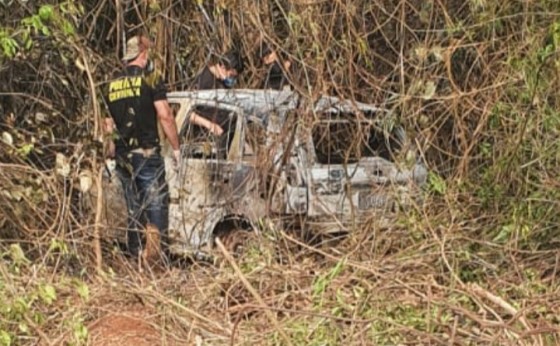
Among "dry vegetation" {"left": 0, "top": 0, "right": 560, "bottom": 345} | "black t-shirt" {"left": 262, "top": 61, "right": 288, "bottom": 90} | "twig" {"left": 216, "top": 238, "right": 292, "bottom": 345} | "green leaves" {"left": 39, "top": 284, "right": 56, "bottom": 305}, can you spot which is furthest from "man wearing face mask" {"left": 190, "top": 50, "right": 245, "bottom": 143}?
"green leaves" {"left": 39, "top": 284, "right": 56, "bottom": 305}

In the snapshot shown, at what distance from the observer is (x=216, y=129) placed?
303 inches

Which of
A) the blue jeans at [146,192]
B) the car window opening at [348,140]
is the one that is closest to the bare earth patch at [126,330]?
the blue jeans at [146,192]

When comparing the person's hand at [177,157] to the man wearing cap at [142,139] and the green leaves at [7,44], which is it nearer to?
the man wearing cap at [142,139]

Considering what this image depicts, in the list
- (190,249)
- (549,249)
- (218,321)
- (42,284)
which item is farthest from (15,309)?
(549,249)

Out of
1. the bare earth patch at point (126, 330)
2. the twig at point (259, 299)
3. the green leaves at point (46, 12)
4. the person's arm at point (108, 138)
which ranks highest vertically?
the green leaves at point (46, 12)

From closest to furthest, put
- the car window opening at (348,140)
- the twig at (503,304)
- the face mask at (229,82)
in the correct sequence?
1. the twig at (503,304)
2. the car window opening at (348,140)
3. the face mask at (229,82)

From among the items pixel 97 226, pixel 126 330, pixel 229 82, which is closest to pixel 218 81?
pixel 229 82

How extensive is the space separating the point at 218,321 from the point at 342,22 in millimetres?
3200

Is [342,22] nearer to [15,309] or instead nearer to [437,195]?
[437,195]

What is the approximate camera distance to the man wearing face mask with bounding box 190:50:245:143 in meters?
7.73

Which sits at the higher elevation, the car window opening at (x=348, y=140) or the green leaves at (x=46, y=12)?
the green leaves at (x=46, y=12)

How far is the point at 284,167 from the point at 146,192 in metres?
1.19

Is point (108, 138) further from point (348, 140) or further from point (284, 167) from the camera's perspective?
point (348, 140)

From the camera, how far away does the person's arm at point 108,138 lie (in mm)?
7684
